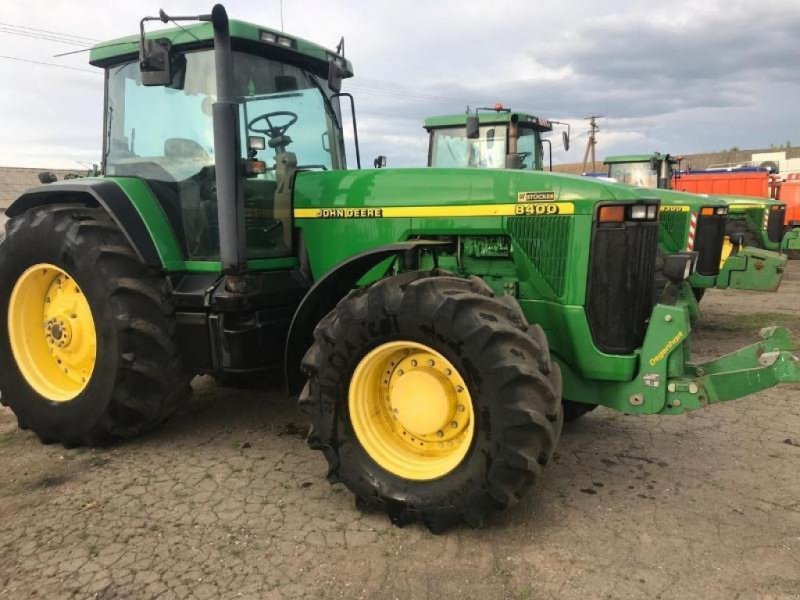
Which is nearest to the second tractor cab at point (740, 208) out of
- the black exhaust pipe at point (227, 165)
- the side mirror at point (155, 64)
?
the black exhaust pipe at point (227, 165)

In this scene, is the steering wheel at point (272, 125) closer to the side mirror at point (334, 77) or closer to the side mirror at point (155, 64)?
the side mirror at point (334, 77)

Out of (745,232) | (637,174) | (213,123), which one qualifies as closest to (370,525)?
(213,123)

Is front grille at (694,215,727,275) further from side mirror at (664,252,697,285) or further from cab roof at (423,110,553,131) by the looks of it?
side mirror at (664,252,697,285)

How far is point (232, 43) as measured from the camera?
358 cm

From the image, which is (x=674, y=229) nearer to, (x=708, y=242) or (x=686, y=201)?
(x=686, y=201)

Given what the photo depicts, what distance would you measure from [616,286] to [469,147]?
18.2 feet

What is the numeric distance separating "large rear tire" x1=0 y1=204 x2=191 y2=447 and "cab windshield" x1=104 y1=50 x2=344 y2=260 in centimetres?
41

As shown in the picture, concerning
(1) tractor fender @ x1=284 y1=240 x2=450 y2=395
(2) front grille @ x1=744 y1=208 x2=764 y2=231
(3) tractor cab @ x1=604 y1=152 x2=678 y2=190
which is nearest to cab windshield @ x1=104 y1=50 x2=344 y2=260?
(1) tractor fender @ x1=284 y1=240 x2=450 y2=395

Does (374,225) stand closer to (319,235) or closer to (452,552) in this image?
(319,235)

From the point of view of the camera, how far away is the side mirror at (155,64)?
3.41 metres

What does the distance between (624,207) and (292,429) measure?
2473mm

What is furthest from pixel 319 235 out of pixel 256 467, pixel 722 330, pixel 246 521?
pixel 722 330

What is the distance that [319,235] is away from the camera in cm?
380

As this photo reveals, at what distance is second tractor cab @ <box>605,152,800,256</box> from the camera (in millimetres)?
10281
